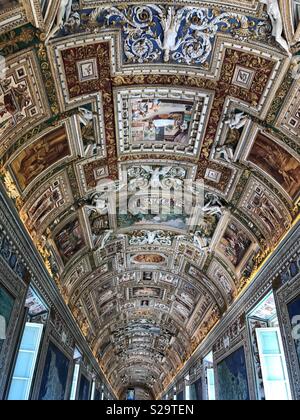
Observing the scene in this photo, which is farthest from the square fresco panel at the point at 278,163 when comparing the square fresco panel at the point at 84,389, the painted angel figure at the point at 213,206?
the square fresco panel at the point at 84,389

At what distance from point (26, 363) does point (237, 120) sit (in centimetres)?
1006

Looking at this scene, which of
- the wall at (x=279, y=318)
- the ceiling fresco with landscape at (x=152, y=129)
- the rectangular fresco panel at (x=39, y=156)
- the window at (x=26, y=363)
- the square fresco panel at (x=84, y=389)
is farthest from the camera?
the square fresco panel at (x=84, y=389)

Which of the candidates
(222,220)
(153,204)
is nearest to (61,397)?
(153,204)

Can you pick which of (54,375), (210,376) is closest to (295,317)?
(54,375)

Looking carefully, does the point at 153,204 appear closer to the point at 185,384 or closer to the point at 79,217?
the point at 79,217

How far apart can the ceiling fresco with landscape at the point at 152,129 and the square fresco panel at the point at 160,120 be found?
1.6 inches

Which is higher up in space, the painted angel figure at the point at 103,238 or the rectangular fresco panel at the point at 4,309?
the painted angel figure at the point at 103,238

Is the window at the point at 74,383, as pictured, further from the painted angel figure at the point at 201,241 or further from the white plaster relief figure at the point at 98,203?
the white plaster relief figure at the point at 98,203

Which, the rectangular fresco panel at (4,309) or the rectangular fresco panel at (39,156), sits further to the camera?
the rectangular fresco panel at (39,156)

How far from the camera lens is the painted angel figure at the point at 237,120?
9922 mm

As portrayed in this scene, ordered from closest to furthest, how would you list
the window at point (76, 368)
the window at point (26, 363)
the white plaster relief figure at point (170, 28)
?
the white plaster relief figure at point (170, 28), the window at point (26, 363), the window at point (76, 368)

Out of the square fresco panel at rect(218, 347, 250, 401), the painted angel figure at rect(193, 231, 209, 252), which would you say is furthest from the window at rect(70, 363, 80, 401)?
the painted angel figure at rect(193, 231, 209, 252)

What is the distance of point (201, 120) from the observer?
10.5m

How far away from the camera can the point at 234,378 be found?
46.2 ft
